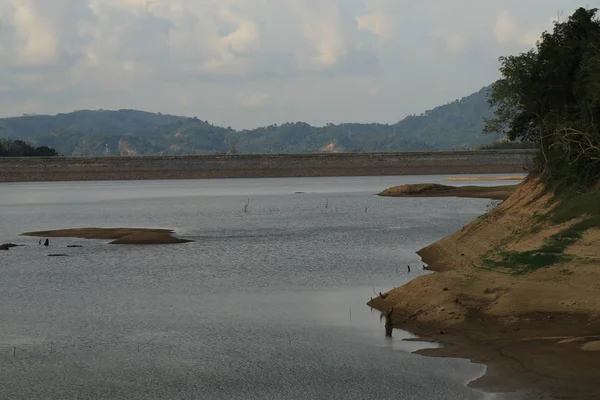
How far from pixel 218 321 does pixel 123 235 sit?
121ft

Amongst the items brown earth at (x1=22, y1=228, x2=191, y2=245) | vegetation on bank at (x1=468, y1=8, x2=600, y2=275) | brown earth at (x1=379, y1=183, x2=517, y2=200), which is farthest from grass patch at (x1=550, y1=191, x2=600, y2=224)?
brown earth at (x1=379, y1=183, x2=517, y2=200)

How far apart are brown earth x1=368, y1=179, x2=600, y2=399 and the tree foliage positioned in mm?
6293

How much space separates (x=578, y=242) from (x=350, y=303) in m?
9.18

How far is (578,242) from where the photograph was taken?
31781mm

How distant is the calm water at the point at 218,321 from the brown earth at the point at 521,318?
1046mm

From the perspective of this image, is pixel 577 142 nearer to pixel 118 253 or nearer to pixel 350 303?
pixel 350 303

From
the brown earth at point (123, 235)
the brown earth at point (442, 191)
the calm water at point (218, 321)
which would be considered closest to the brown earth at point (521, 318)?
the calm water at point (218, 321)

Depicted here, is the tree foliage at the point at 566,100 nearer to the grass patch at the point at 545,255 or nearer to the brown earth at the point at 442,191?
the grass patch at the point at 545,255

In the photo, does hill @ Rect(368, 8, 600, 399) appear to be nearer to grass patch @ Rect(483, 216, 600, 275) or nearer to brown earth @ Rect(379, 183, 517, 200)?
grass patch @ Rect(483, 216, 600, 275)

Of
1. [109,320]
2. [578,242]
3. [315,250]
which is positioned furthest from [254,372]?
[315,250]

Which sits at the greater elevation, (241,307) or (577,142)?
(577,142)

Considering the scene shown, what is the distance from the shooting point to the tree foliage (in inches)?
1583

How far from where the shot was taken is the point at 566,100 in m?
48.8

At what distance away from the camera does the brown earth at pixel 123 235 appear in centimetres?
6381
